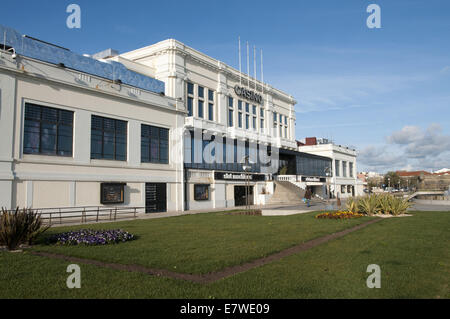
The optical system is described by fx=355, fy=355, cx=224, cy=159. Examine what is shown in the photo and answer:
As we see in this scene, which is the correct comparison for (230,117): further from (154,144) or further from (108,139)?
(108,139)

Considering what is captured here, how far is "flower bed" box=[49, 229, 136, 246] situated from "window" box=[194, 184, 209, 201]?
2116cm

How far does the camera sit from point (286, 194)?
45000 mm

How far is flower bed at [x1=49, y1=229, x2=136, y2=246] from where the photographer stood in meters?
11.0

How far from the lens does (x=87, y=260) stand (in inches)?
340

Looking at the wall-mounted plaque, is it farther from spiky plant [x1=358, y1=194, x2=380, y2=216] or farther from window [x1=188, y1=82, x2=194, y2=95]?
window [x1=188, y1=82, x2=194, y2=95]

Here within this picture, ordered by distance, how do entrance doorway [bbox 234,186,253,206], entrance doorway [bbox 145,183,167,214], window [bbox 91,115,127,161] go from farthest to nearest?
entrance doorway [bbox 234,186,253,206] < entrance doorway [bbox 145,183,167,214] < window [bbox 91,115,127,161]

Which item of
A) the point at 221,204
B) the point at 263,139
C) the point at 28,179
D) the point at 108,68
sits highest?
the point at 108,68

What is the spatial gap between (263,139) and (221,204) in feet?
52.3

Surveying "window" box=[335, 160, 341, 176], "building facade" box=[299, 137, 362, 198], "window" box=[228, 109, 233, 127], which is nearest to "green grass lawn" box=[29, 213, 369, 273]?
"window" box=[228, 109, 233, 127]

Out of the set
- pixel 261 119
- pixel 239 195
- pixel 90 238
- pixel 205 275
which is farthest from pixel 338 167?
pixel 205 275

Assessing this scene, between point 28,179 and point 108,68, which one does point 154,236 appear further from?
point 108,68

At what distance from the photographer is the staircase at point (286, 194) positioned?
43.5 m
